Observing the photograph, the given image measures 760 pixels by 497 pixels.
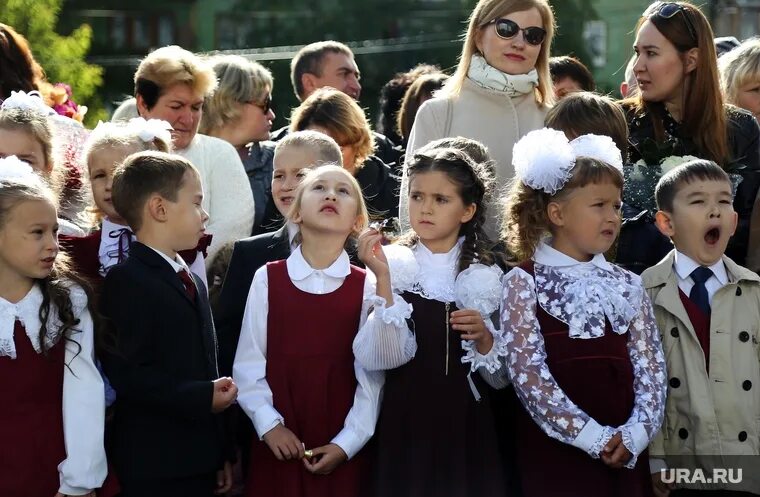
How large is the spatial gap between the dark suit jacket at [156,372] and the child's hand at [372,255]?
668mm

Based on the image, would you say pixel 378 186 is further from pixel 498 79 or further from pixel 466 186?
pixel 466 186

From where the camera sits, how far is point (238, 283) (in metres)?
4.95

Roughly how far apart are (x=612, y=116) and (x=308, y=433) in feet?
6.36

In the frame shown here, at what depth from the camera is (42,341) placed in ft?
14.0

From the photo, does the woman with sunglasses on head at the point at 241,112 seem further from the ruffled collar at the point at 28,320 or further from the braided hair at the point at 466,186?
the ruffled collar at the point at 28,320

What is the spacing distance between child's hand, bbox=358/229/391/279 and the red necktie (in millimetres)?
662

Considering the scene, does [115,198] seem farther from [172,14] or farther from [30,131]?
[172,14]

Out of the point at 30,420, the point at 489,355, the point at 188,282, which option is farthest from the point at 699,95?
the point at 30,420

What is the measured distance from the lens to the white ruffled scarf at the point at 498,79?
5.56 m

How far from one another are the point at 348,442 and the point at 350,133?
6.82 feet

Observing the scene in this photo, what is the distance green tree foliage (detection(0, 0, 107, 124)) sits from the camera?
50.6 ft

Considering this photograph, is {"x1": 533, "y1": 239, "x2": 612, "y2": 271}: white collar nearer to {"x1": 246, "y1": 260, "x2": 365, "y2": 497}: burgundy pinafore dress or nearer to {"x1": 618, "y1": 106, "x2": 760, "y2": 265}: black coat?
{"x1": 246, "y1": 260, "x2": 365, "y2": 497}: burgundy pinafore dress

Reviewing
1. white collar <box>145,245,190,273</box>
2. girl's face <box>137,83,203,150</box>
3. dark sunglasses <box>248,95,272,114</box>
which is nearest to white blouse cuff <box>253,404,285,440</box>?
white collar <box>145,245,190,273</box>

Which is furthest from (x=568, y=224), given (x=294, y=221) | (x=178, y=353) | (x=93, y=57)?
(x=93, y=57)
